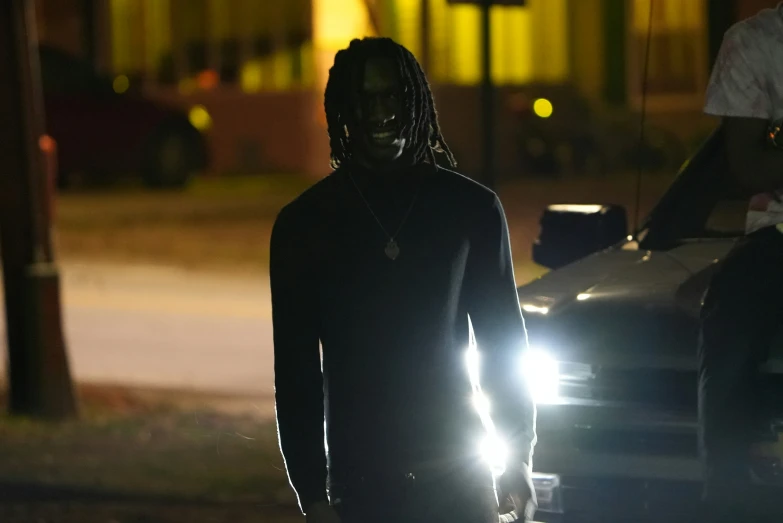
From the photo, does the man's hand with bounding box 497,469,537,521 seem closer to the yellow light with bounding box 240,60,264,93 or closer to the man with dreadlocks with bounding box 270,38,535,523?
the man with dreadlocks with bounding box 270,38,535,523

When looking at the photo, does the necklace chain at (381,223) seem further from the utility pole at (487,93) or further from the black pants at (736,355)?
the utility pole at (487,93)

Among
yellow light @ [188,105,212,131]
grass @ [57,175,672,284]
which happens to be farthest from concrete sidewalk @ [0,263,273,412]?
yellow light @ [188,105,212,131]

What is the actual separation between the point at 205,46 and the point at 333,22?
10.3 ft

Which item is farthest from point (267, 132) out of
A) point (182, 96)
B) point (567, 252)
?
point (567, 252)

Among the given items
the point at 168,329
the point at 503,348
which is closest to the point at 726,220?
the point at 503,348

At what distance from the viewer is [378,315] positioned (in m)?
2.70

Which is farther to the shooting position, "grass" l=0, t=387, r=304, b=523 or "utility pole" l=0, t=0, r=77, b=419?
"utility pole" l=0, t=0, r=77, b=419

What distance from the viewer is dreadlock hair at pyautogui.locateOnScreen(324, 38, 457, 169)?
2736 millimetres

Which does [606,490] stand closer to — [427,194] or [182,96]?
[427,194]

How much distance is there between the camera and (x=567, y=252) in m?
5.34

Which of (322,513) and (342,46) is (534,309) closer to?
(322,513)

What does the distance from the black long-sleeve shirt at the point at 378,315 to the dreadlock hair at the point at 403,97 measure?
5 centimetres

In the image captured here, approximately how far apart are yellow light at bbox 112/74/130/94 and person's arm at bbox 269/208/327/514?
19743mm

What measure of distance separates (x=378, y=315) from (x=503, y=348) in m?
0.25
